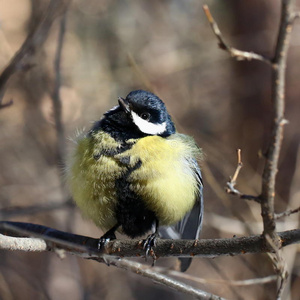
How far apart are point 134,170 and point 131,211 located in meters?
0.27

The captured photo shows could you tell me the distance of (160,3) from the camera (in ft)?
22.4

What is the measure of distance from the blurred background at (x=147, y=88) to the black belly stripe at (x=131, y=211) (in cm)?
145

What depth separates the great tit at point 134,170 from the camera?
2.60 m

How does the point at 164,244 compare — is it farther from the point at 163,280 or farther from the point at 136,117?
the point at 136,117

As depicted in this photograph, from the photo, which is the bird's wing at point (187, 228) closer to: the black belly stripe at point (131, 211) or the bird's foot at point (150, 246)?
the black belly stripe at point (131, 211)

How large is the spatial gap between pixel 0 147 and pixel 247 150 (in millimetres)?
2878

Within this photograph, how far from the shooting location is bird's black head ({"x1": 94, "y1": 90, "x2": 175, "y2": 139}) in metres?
2.77

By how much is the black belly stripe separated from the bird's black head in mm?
252

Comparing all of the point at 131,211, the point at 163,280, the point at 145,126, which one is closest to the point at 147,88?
the point at 145,126

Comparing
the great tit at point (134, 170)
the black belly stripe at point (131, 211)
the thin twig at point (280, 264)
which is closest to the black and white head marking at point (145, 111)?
the great tit at point (134, 170)

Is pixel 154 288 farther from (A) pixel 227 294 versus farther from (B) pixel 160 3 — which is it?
(B) pixel 160 3

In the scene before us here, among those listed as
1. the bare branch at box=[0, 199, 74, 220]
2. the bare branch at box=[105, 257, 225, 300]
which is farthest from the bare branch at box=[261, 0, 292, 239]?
the bare branch at box=[0, 199, 74, 220]

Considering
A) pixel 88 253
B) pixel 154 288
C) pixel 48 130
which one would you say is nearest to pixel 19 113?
pixel 48 130

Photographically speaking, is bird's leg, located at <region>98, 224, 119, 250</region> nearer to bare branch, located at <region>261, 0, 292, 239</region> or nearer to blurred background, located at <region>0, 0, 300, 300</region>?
A: bare branch, located at <region>261, 0, 292, 239</region>
